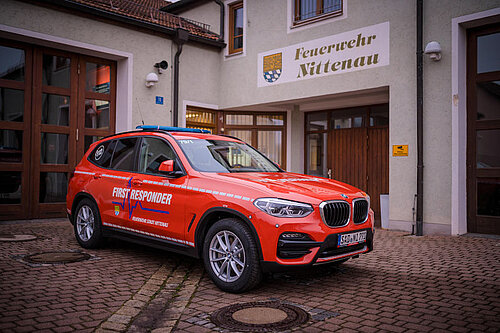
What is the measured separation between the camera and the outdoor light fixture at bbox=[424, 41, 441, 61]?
902 centimetres

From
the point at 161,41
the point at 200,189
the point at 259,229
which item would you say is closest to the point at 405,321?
the point at 259,229

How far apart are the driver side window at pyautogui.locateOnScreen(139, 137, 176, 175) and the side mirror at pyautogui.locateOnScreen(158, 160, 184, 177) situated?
1.02 ft

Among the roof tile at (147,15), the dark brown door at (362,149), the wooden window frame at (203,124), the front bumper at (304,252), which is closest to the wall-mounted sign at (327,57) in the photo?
the dark brown door at (362,149)

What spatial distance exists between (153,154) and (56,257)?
2081mm

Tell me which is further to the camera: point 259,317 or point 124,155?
point 124,155

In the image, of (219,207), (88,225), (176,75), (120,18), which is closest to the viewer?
(219,207)

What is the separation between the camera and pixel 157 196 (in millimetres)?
5664

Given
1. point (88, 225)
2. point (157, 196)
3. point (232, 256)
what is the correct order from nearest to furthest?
point (232, 256), point (157, 196), point (88, 225)

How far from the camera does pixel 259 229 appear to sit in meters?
4.54

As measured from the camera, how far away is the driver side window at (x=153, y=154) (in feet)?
19.4

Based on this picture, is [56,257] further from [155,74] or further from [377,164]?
[377,164]

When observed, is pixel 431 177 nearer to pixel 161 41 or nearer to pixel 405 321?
pixel 405 321

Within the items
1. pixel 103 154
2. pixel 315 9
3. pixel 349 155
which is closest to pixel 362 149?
pixel 349 155

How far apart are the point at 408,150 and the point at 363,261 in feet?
13.3
